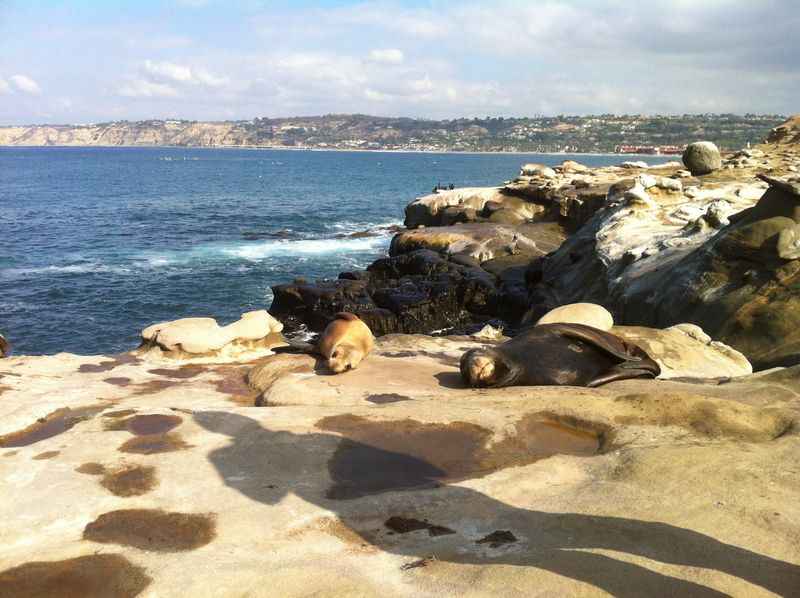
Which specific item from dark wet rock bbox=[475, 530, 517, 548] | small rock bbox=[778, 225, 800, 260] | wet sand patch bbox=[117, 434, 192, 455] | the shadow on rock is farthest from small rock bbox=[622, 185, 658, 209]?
dark wet rock bbox=[475, 530, 517, 548]

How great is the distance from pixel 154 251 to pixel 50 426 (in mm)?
35284

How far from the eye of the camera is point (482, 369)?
913 centimetres

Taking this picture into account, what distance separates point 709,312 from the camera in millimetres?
13414

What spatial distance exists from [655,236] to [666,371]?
8430mm

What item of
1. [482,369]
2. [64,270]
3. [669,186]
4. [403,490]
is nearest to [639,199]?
[669,186]

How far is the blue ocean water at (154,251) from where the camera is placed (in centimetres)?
2684

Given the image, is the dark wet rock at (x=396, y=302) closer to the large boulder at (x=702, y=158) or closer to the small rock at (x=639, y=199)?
the small rock at (x=639, y=199)

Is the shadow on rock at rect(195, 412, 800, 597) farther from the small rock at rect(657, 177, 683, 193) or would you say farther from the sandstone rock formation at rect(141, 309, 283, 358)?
the small rock at rect(657, 177, 683, 193)

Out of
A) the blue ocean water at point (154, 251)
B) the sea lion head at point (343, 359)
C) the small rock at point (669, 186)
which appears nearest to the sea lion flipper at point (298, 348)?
the sea lion head at point (343, 359)

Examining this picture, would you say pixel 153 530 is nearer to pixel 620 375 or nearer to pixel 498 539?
pixel 498 539

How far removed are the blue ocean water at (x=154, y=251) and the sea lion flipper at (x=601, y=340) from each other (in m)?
17.6

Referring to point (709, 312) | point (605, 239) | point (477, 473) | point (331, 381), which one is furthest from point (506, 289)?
point (477, 473)

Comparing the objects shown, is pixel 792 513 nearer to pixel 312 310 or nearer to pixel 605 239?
pixel 605 239

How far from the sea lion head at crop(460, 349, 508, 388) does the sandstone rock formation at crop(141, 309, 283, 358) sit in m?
4.42
